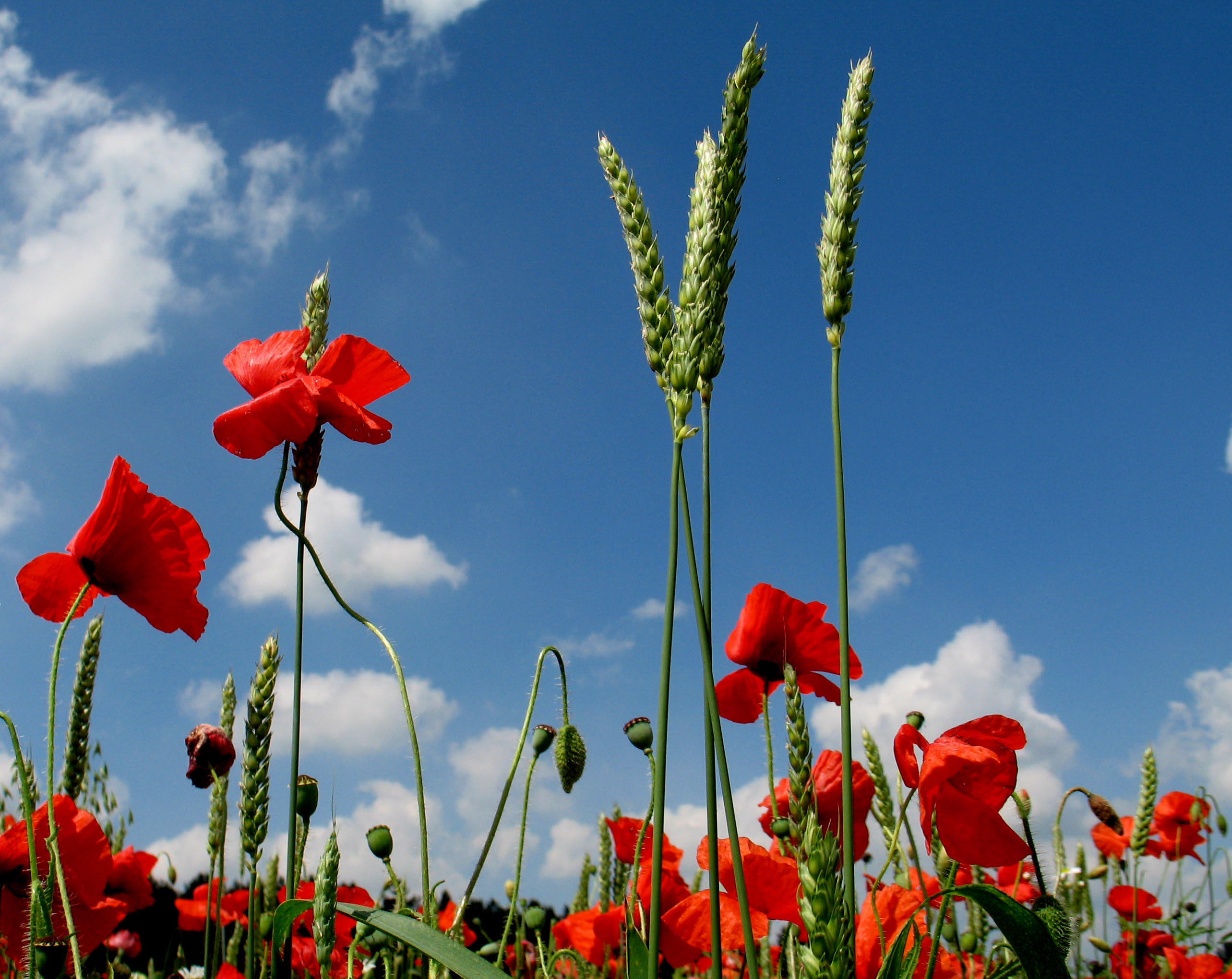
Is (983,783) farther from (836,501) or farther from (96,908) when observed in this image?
(96,908)

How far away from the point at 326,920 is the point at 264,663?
0.77 metres

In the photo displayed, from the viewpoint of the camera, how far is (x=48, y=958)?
1.20m

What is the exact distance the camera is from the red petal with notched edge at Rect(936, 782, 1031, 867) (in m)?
1.46

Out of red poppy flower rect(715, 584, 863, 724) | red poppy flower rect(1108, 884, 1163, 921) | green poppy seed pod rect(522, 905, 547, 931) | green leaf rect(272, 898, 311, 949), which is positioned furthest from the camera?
red poppy flower rect(1108, 884, 1163, 921)

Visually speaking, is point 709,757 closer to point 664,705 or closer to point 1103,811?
point 664,705

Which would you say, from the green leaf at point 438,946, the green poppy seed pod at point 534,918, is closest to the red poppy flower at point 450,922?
the green poppy seed pod at point 534,918

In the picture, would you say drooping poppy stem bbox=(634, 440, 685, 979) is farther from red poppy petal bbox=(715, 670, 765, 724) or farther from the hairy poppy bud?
the hairy poppy bud

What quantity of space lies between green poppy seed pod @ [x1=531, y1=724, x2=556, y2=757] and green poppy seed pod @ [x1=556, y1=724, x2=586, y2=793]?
5 cm

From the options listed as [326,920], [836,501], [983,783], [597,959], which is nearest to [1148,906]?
[597,959]

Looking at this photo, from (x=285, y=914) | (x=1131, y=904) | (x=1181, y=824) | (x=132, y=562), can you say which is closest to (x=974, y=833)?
(x=285, y=914)

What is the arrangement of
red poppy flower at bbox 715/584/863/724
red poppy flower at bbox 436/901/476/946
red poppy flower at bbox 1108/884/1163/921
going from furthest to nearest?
red poppy flower at bbox 1108/884/1163/921 → red poppy flower at bbox 436/901/476/946 → red poppy flower at bbox 715/584/863/724

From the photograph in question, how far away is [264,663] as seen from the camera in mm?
1911

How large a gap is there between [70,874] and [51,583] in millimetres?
681

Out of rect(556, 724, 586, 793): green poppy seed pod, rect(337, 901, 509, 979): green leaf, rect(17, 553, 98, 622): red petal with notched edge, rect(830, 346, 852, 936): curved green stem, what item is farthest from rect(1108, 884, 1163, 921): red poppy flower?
Result: rect(17, 553, 98, 622): red petal with notched edge
